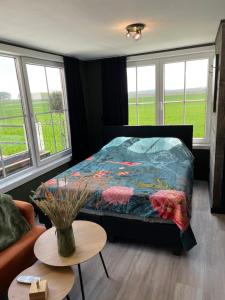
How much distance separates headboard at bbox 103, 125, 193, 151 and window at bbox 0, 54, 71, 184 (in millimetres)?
827

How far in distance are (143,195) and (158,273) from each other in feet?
2.17

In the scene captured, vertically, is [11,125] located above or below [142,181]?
above

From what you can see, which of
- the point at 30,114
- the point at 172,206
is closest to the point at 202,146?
the point at 172,206

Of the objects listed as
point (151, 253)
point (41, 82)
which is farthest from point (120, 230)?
point (41, 82)

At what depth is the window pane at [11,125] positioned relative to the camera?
275 centimetres

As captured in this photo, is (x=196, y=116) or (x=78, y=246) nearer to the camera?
(x=78, y=246)

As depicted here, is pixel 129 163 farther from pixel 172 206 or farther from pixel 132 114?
pixel 132 114

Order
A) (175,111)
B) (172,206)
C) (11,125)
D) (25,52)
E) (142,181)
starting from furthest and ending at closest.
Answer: (175,111), (11,125), (25,52), (142,181), (172,206)

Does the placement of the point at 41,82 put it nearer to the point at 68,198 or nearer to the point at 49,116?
the point at 49,116

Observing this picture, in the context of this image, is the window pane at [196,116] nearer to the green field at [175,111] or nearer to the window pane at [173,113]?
the green field at [175,111]

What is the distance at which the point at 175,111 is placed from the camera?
386cm

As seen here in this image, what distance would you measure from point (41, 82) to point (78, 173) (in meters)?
1.56

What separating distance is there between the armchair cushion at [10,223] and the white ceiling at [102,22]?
159 centimetres

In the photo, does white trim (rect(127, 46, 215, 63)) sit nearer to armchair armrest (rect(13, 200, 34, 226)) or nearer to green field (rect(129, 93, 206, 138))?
green field (rect(129, 93, 206, 138))
